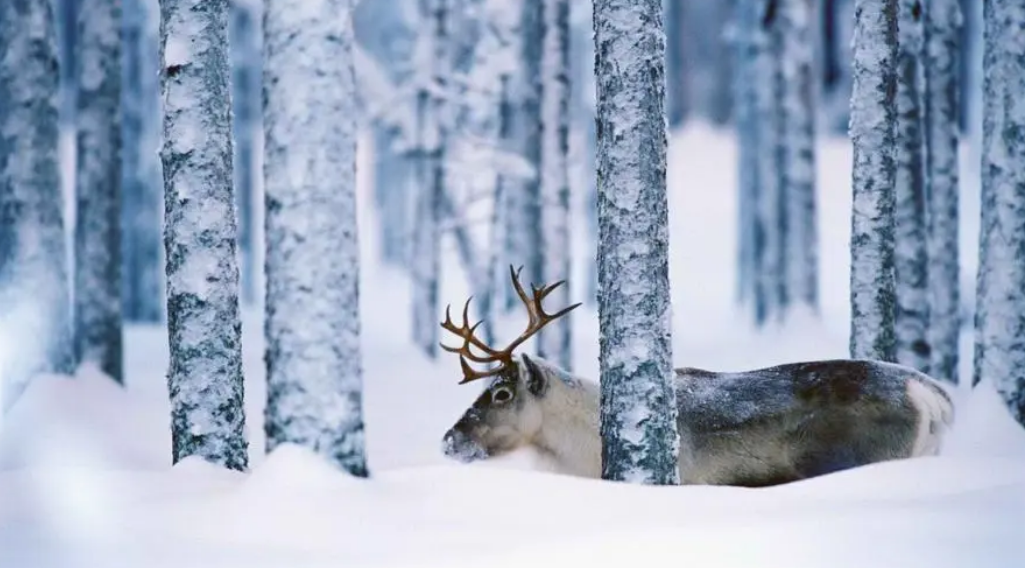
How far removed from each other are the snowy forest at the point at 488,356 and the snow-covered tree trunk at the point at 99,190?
0.03 metres

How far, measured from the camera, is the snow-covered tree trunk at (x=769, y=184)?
58.3 feet

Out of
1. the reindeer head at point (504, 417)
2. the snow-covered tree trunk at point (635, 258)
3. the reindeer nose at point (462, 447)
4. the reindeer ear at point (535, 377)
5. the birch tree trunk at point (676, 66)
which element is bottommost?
the reindeer nose at point (462, 447)

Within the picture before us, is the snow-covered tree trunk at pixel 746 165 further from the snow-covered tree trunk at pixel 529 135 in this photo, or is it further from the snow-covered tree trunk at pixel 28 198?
the snow-covered tree trunk at pixel 28 198

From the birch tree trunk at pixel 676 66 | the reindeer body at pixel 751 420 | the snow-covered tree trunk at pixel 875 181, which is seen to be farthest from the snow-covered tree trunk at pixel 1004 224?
the birch tree trunk at pixel 676 66

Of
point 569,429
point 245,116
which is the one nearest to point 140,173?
point 245,116

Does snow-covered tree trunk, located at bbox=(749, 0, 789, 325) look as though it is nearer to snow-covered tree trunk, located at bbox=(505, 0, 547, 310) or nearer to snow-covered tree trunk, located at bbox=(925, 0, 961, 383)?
snow-covered tree trunk, located at bbox=(505, 0, 547, 310)

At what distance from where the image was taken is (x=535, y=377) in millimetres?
7695

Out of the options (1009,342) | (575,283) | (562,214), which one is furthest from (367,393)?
(575,283)

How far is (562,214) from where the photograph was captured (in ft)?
42.3

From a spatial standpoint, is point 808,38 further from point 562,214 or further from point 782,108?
point 562,214

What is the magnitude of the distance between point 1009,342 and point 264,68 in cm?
517

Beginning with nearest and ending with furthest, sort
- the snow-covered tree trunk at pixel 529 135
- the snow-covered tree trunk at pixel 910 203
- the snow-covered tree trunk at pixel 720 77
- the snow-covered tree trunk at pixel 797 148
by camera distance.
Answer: the snow-covered tree trunk at pixel 910 203
the snow-covered tree trunk at pixel 529 135
the snow-covered tree trunk at pixel 797 148
the snow-covered tree trunk at pixel 720 77

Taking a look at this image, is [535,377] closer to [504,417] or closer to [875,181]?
[504,417]

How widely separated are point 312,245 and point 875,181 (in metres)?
4.33
